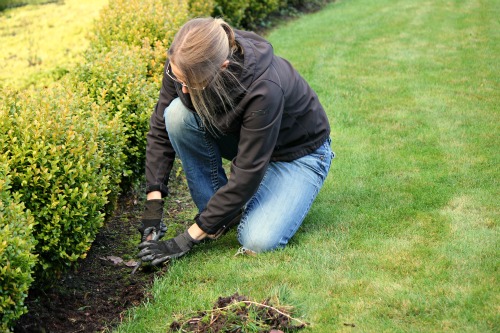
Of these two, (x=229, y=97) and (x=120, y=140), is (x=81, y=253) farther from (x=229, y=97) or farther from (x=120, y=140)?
(x=229, y=97)

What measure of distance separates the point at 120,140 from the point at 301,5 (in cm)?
871

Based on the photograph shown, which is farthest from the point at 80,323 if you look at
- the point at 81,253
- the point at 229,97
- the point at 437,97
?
the point at 437,97

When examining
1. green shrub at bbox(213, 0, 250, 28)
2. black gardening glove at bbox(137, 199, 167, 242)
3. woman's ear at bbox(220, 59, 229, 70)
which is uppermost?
woman's ear at bbox(220, 59, 229, 70)

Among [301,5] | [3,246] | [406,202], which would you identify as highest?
[3,246]

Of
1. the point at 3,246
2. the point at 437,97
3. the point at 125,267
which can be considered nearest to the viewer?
the point at 3,246

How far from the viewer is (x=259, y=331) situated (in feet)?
9.86

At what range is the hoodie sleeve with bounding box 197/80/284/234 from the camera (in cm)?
351

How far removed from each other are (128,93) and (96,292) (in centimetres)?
142

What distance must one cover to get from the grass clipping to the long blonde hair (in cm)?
100

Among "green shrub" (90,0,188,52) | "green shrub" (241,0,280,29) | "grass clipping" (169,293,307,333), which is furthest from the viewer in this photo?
"green shrub" (241,0,280,29)

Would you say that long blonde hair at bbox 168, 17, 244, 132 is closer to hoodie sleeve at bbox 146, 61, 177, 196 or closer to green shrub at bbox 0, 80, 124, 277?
hoodie sleeve at bbox 146, 61, 177, 196

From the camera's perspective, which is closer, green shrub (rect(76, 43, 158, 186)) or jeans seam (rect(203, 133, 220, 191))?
jeans seam (rect(203, 133, 220, 191))

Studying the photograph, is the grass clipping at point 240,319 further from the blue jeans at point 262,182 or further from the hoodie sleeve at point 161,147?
the hoodie sleeve at point 161,147

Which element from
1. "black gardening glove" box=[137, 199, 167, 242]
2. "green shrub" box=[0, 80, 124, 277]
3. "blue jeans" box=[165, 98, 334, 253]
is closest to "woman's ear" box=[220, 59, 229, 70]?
"blue jeans" box=[165, 98, 334, 253]
